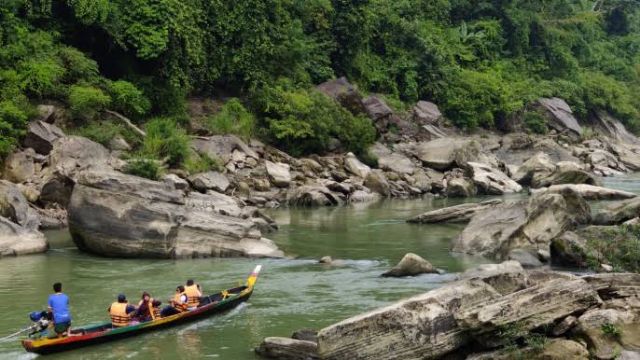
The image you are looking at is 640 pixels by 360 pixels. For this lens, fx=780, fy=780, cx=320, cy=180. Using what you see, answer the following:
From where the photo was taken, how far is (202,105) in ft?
136

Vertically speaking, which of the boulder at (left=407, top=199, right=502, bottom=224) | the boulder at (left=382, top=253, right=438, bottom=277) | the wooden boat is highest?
the boulder at (left=407, top=199, right=502, bottom=224)

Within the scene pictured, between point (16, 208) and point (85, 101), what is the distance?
373 inches

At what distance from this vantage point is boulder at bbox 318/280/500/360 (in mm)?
11484

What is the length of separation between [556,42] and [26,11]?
4851cm

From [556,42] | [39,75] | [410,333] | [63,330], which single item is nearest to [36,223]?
[39,75]

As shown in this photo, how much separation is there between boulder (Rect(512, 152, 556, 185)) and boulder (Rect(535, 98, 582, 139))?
16.1m

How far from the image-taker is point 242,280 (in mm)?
19719

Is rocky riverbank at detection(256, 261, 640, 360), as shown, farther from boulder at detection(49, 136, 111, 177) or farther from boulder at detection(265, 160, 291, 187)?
boulder at detection(265, 160, 291, 187)

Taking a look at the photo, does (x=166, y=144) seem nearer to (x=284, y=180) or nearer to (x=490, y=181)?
(x=284, y=180)

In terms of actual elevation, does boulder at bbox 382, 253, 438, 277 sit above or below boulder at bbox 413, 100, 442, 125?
below

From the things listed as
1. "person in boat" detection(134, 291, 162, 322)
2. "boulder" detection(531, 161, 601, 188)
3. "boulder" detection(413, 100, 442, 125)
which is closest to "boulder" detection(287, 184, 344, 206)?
"boulder" detection(531, 161, 601, 188)

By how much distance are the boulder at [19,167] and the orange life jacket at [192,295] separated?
14341 mm

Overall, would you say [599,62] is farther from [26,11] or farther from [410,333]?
[410,333]

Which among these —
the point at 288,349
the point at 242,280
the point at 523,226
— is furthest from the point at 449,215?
the point at 288,349
